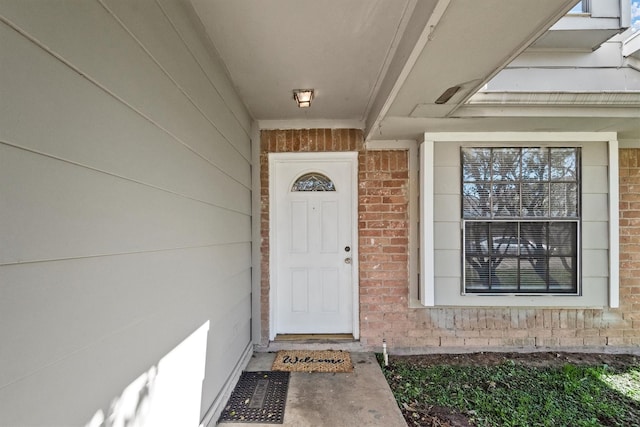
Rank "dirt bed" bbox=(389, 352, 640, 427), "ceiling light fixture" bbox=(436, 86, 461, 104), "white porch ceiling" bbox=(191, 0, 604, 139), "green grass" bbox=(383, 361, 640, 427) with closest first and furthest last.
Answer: "white porch ceiling" bbox=(191, 0, 604, 139) < "ceiling light fixture" bbox=(436, 86, 461, 104) < "green grass" bbox=(383, 361, 640, 427) < "dirt bed" bbox=(389, 352, 640, 427)

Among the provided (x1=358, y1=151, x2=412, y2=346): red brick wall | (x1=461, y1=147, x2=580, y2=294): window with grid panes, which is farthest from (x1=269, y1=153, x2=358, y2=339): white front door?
(x1=461, y1=147, x2=580, y2=294): window with grid panes

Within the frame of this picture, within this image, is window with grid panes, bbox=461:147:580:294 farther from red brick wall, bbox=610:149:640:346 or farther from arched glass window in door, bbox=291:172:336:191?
Result: arched glass window in door, bbox=291:172:336:191

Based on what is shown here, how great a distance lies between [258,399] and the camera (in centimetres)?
240

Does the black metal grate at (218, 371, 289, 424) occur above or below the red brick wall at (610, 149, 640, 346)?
below

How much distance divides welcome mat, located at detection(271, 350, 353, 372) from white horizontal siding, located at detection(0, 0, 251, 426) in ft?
4.60

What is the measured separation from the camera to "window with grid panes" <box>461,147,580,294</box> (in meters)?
2.91

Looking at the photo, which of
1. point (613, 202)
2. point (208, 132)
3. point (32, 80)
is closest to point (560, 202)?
point (613, 202)

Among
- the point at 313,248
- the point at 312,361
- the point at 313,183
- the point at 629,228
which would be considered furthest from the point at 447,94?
the point at 629,228

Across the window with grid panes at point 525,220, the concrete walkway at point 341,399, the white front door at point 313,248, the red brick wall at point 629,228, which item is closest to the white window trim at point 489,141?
the window with grid panes at point 525,220

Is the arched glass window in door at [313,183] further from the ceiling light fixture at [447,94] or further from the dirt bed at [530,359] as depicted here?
the dirt bed at [530,359]

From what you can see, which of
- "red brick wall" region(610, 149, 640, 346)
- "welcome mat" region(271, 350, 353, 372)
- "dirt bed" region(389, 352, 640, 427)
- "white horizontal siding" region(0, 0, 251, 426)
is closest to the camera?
"white horizontal siding" region(0, 0, 251, 426)

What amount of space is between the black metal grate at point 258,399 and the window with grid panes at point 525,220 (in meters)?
1.93

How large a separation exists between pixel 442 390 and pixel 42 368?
2.73m

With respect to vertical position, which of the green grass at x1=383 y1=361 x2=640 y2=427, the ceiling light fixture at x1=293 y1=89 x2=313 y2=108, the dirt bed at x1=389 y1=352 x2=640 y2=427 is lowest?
the green grass at x1=383 y1=361 x2=640 y2=427
